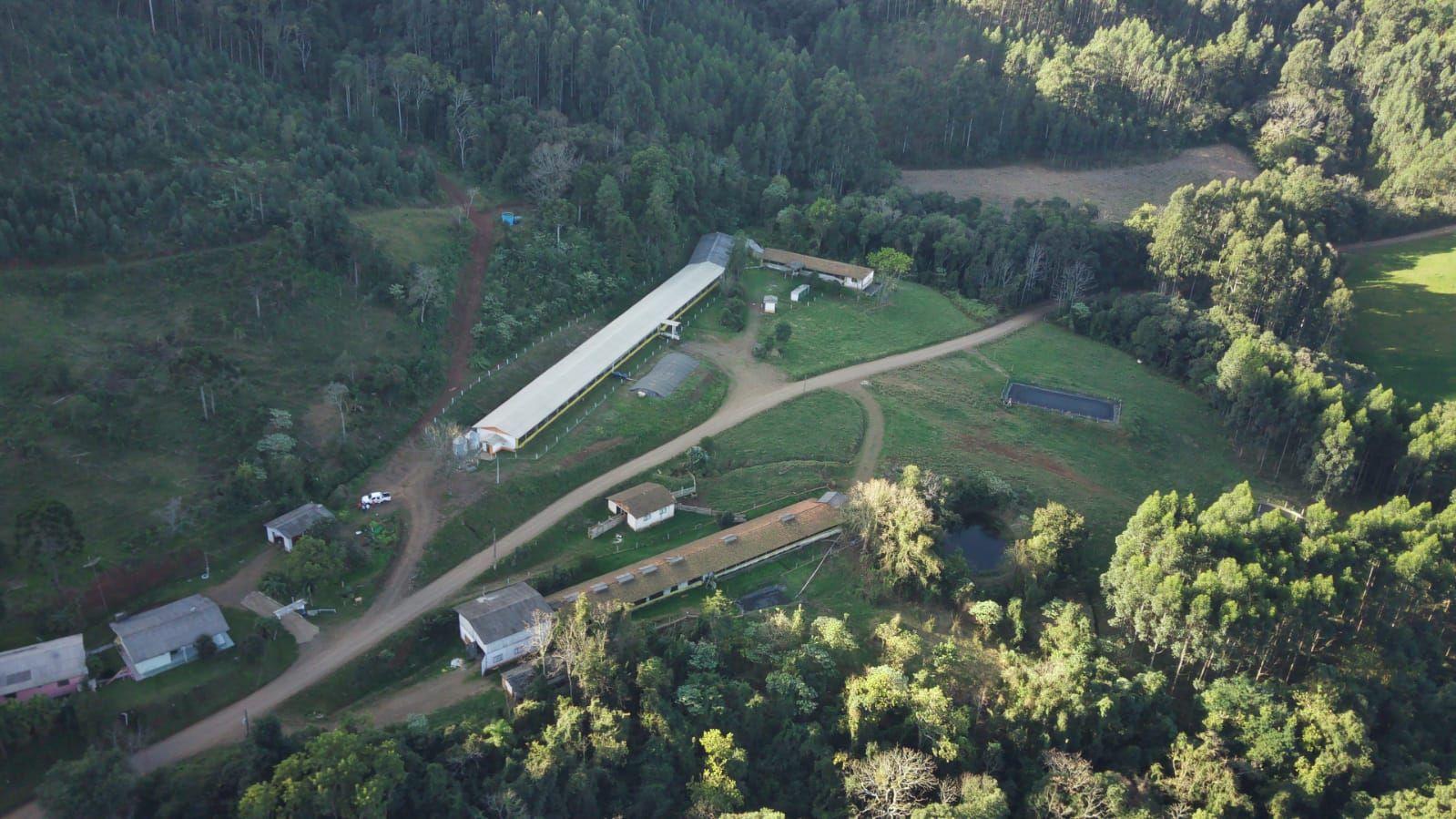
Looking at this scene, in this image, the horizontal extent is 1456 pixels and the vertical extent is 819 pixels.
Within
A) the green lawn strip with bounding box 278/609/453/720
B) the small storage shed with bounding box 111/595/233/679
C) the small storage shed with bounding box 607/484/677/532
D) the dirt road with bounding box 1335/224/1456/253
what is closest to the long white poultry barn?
the small storage shed with bounding box 607/484/677/532

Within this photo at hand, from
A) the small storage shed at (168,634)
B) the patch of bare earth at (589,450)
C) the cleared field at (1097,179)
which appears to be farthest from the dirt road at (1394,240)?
the small storage shed at (168,634)

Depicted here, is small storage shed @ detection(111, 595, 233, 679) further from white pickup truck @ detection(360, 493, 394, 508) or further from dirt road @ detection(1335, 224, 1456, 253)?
dirt road @ detection(1335, 224, 1456, 253)

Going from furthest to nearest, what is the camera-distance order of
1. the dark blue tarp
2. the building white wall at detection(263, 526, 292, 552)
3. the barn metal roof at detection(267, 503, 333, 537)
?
the dark blue tarp
the barn metal roof at detection(267, 503, 333, 537)
the building white wall at detection(263, 526, 292, 552)

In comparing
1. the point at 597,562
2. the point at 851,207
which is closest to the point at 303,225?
the point at 597,562

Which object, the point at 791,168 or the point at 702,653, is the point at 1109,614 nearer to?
the point at 702,653

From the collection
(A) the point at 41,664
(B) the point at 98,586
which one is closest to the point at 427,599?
(B) the point at 98,586

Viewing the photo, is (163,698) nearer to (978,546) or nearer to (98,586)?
(98,586)
